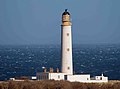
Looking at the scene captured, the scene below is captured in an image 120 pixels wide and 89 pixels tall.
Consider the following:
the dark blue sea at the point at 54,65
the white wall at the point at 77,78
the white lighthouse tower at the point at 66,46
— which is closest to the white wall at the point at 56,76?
the white wall at the point at 77,78

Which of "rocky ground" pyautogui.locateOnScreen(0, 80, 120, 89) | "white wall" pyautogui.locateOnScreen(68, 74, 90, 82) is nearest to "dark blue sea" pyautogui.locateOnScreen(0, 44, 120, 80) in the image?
"white wall" pyautogui.locateOnScreen(68, 74, 90, 82)

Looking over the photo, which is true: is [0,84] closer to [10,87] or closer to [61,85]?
[10,87]

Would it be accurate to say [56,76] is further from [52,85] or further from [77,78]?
[52,85]

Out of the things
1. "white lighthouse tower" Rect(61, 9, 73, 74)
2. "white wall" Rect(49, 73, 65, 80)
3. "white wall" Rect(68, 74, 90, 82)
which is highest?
"white lighthouse tower" Rect(61, 9, 73, 74)

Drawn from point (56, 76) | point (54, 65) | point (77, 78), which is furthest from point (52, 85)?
point (54, 65)

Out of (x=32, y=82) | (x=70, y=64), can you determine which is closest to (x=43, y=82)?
(x=32, y=82)

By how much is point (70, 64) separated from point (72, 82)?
260 centimetres

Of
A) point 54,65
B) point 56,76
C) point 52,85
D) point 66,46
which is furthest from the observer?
point 54,65

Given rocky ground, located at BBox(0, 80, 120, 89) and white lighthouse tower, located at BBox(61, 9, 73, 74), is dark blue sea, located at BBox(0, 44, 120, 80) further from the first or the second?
rocky ground, located at BBox(0, 80, 120, 89)

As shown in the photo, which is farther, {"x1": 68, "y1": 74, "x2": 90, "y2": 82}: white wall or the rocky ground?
{"x1": 68, "y1": 74, "x2": 90, "y2": 82}: white wall

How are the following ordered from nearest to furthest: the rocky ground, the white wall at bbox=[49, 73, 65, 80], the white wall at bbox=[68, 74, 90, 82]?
the rocky ground, the white wall at bbox=[68, 74, 90, 82], the white wall at bbox=[49, 73, 65, 80]

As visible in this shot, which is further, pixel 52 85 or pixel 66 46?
pixel 66 46

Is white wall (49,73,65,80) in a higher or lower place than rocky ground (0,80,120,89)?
higher

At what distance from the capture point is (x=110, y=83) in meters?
43.7
